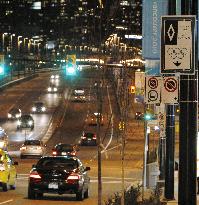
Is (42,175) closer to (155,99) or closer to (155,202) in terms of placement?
(155,202)

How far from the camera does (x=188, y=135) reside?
1166 cm

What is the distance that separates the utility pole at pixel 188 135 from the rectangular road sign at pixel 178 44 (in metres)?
0.42

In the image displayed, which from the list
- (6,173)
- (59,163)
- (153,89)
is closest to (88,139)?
(6,173)

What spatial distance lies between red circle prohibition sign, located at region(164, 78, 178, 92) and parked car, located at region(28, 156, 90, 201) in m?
12.2

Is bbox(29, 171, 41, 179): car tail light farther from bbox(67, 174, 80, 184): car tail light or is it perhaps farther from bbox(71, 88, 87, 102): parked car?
bbox(71, 88, 87, 102): parked car

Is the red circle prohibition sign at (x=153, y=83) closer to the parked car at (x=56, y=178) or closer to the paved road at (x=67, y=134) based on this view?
the paved road at (x=67, y=134)

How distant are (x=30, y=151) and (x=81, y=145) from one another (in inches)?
583

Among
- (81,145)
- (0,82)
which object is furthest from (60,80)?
(81,145)

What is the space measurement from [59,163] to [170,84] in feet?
41.5

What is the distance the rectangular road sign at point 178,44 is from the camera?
11070mm

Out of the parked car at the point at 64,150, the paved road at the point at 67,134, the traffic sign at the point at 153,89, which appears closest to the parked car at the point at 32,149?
the paved road at the point at 67,134

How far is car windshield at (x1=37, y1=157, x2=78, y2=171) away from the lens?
85.0 feet

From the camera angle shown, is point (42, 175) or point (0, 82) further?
point (0, 82)

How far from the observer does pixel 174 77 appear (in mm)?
13789
